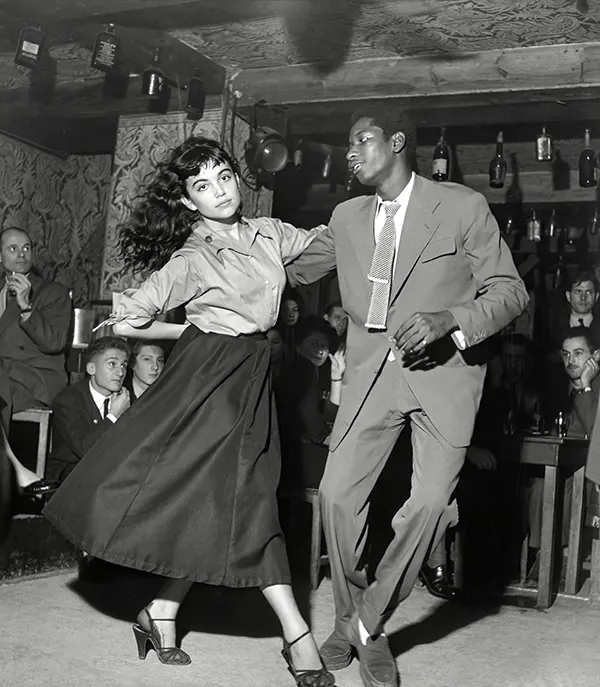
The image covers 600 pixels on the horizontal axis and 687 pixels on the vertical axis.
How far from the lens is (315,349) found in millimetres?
5816

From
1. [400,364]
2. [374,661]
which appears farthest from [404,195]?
[374,661]

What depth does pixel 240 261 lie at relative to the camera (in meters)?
3.02

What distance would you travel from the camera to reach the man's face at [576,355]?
5445 mm

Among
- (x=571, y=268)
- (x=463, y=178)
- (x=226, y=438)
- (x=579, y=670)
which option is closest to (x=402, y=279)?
(x=226, y=438)

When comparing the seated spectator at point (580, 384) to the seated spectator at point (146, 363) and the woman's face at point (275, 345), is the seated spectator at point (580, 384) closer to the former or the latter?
the woman's face at point (275, 345)

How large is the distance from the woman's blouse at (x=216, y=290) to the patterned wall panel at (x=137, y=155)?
310cm

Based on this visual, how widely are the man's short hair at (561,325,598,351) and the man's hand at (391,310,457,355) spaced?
313cm

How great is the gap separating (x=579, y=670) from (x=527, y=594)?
125cm

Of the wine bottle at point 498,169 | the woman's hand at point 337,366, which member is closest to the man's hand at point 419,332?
the woman's hand at point 337,366

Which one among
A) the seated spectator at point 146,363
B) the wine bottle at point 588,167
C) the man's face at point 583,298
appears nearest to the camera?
the seated spectator at point 146,363

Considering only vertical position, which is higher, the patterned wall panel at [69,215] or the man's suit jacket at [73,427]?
the patterned wall panel at [69,215]

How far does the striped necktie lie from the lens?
2873 millimetres

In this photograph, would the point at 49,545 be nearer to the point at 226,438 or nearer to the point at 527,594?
the point at 226,438

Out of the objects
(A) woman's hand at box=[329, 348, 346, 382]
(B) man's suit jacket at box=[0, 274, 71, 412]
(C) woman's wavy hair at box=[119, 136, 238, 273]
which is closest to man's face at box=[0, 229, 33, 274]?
(B) man's suit jacket at box=[0, 274, 71, 412]
